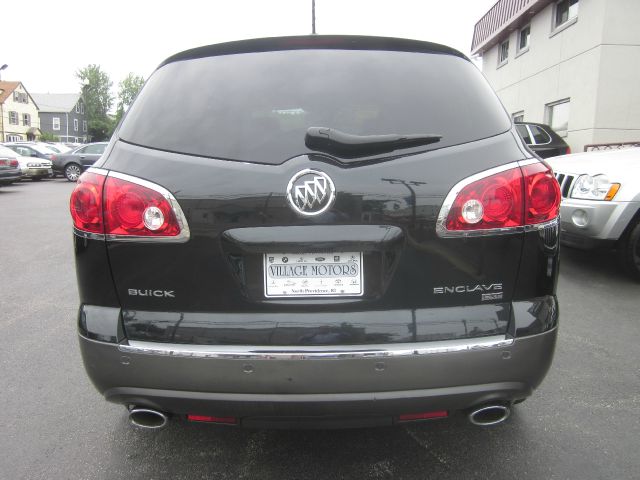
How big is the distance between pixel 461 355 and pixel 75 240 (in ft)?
4.77

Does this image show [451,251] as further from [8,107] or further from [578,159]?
[8,107]

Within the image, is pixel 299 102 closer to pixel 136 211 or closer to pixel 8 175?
pixel 136 211

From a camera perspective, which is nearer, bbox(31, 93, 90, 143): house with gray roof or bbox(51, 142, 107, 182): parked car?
bbox(51, 142, 107, 182): parked car

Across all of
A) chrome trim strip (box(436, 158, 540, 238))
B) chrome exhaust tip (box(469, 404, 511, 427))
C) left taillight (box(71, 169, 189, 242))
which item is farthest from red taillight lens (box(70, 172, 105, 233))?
chrome exhaust tip (box(469, 404, 511, 427))

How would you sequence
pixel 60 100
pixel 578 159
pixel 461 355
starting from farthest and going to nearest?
pixel 60 100 < pixel 578 159 < pixel 461 355

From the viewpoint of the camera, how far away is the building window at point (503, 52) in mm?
18969

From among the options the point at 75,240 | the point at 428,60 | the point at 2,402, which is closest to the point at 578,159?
the point at 428,60

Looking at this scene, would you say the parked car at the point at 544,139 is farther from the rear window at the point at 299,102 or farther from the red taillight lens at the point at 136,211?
the red taillight lens at the point at 136,211

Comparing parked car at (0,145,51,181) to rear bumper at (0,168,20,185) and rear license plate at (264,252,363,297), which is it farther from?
rear license plate at (264,252,363,297)

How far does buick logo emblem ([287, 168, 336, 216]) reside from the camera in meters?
1.66

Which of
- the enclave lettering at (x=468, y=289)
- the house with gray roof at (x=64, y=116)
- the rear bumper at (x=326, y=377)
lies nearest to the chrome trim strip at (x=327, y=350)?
the rear bumper at (x=326, y=377)

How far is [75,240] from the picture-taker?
73.2 inches

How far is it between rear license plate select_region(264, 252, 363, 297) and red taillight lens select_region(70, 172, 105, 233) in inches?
24.6

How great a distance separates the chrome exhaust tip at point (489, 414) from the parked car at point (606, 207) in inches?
131
